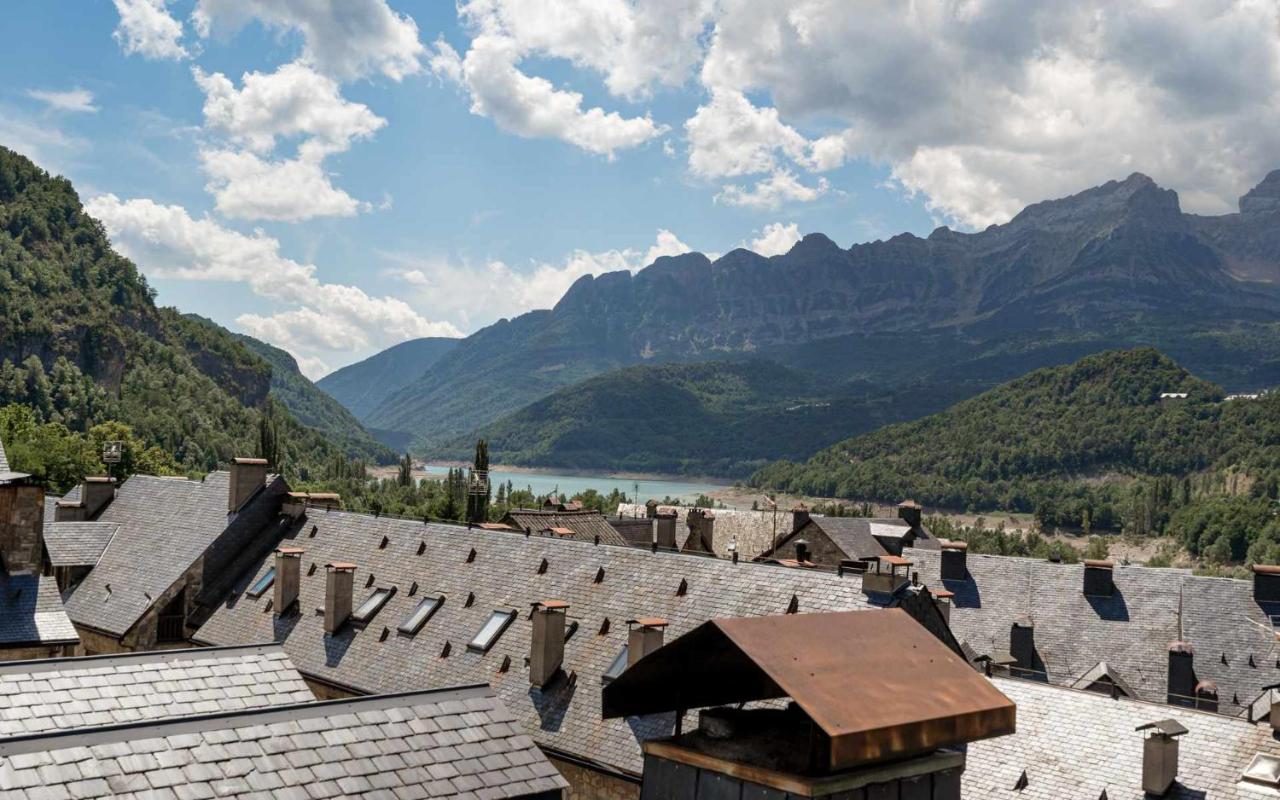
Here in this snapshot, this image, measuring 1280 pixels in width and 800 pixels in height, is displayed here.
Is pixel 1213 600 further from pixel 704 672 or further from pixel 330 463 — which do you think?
pixel 330 463

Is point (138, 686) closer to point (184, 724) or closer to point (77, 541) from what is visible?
point (184, 724)

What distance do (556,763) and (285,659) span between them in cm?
658

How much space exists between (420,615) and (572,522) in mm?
19911

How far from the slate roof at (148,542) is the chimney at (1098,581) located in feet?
91.5

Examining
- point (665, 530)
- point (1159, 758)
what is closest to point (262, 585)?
point (665, 530)

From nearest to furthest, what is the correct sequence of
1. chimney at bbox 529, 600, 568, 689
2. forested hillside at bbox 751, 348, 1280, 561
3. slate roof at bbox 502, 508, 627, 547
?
1. chimney at bbox 529, 600, 568, 689
2. slate roof at bbox 502, 508, 627, 547
3. forested hillside at bbox 751, 348, 1280, 561

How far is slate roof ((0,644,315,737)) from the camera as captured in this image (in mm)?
13734

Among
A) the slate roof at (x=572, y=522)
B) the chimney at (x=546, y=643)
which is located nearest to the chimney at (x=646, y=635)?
the chimney at (x=546, y=643)

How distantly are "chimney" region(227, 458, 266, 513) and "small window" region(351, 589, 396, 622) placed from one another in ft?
29.7

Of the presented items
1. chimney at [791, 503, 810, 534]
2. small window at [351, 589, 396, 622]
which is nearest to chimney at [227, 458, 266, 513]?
small window at [351, 589, 396, 622]

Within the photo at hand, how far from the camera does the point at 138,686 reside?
48.7 feet

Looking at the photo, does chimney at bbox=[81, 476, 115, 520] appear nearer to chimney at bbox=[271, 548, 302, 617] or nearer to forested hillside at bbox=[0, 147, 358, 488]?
chimney at bbox=[271, 548, 302, 617]

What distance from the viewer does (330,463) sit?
183 meters

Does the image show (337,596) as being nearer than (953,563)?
Yes
